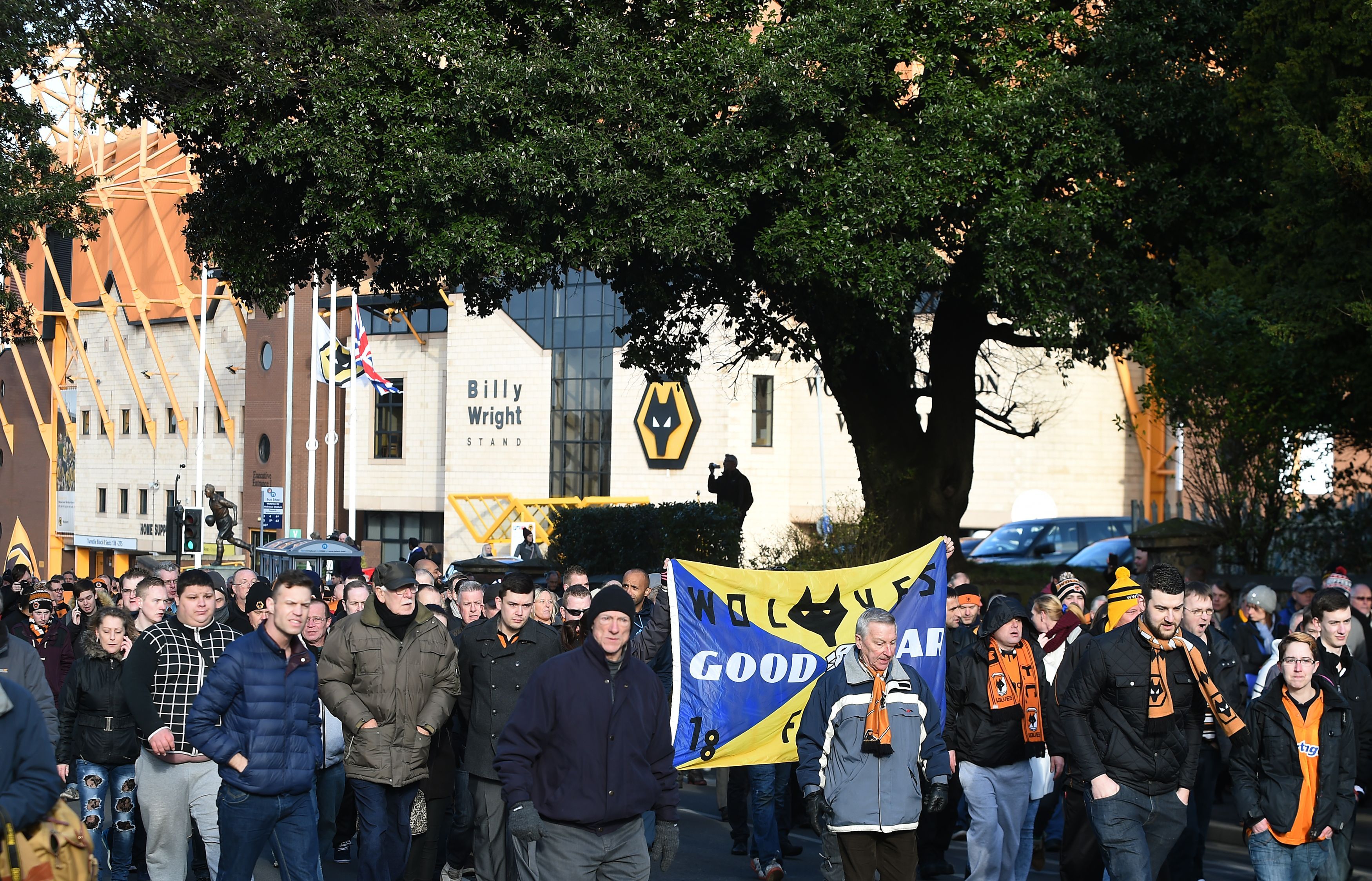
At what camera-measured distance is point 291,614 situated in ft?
24.1

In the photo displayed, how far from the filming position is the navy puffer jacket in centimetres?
717

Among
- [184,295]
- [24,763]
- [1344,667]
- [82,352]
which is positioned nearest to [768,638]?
[1344,667]

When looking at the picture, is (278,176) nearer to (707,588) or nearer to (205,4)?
(205,4)

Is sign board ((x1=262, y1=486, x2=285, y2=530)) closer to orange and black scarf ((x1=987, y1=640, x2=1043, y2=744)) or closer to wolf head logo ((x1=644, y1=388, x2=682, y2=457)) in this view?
wolf head logo ((x1=644, y1=388, x2=682, y2=457))

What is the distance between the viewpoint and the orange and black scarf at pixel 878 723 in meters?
7.23

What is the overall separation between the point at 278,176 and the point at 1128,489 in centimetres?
3614

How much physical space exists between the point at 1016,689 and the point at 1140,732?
1.42 metres

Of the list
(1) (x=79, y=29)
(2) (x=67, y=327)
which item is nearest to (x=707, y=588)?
(1) (x=79, y=29)

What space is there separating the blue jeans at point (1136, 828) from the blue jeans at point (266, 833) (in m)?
3.83

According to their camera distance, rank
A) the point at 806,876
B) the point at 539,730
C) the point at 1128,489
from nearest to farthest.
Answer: the point at 539,730 < the point at 806,876 < the point at 1128,489

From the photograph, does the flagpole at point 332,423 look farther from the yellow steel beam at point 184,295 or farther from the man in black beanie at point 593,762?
the man in black beanie at point 593,762

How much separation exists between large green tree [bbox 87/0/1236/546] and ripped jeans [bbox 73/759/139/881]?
8296mm

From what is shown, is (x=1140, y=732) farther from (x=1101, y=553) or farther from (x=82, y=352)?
(x=82, y=352)

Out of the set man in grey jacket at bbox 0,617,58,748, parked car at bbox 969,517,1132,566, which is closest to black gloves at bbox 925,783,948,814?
man in grey jacket at bbox 0,617,58,748
